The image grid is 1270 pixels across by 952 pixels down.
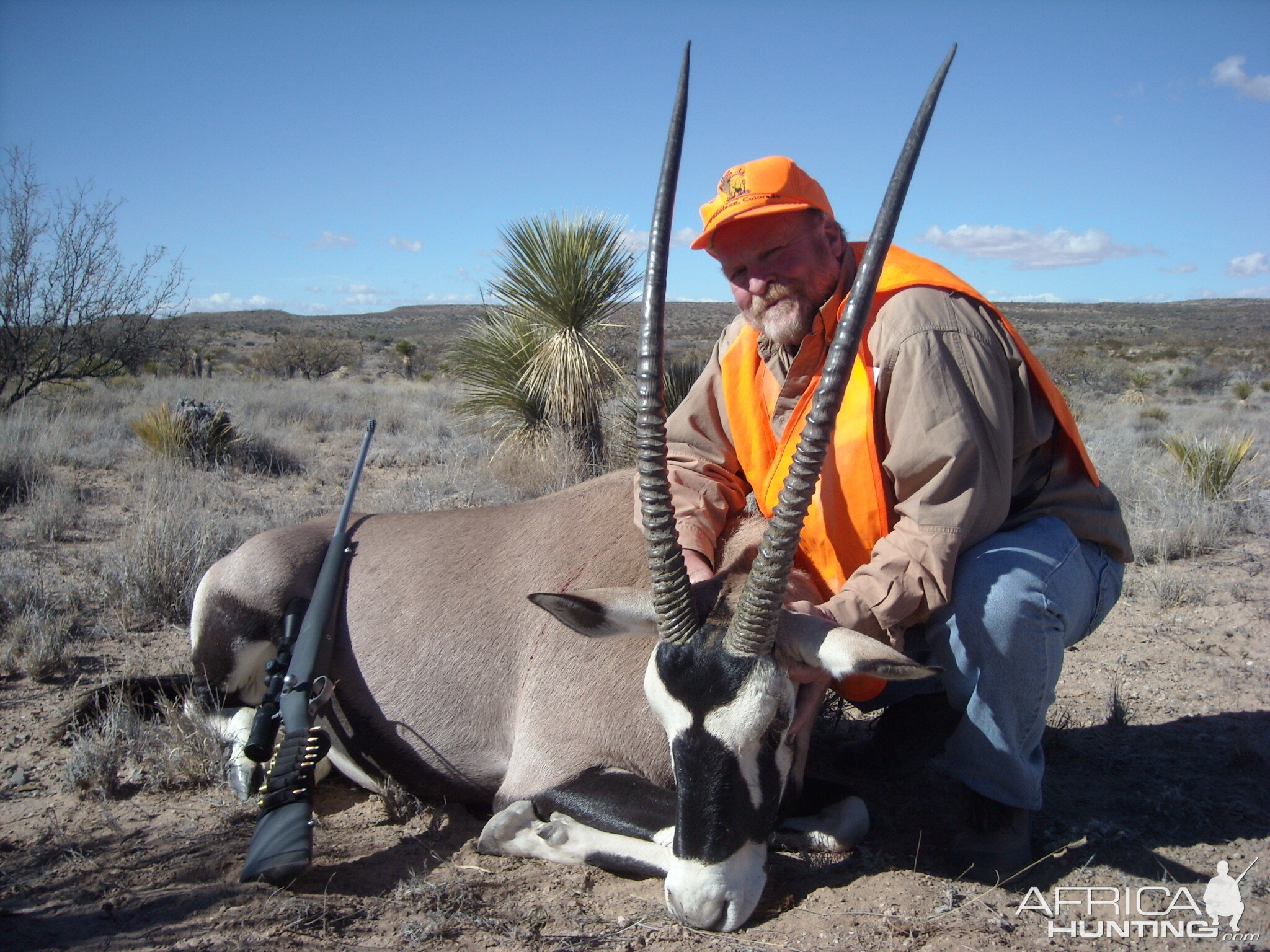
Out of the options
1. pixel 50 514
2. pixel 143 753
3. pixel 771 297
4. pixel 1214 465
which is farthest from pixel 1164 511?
pixel 50 514

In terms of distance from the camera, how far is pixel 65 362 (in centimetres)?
1509

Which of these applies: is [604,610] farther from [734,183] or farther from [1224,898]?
[1224,898]

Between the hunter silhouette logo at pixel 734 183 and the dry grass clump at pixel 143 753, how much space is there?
362cm

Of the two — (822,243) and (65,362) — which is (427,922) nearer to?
(822,243)

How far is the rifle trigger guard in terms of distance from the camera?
3.68 meters

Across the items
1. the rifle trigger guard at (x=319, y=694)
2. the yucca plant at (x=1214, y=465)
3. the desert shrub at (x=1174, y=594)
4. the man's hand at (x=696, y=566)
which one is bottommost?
the desert shrub at (x=1174, y=594)

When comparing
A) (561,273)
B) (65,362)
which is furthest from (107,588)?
(65,362)

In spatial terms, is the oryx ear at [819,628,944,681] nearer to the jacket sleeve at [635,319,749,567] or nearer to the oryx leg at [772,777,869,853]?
the oryx leg at [772,777,869,853]

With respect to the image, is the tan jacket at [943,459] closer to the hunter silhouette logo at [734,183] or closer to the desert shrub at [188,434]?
the hunter silhouette logo at [734,183]

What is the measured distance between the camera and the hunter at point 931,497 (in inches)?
122

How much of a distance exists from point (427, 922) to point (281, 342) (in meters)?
35.8

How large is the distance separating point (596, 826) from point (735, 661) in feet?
3.61

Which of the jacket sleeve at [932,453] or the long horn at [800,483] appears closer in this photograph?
the long horn at [800,483]

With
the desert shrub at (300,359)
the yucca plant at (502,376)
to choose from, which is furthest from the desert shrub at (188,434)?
the desert shrub at (300,359)
